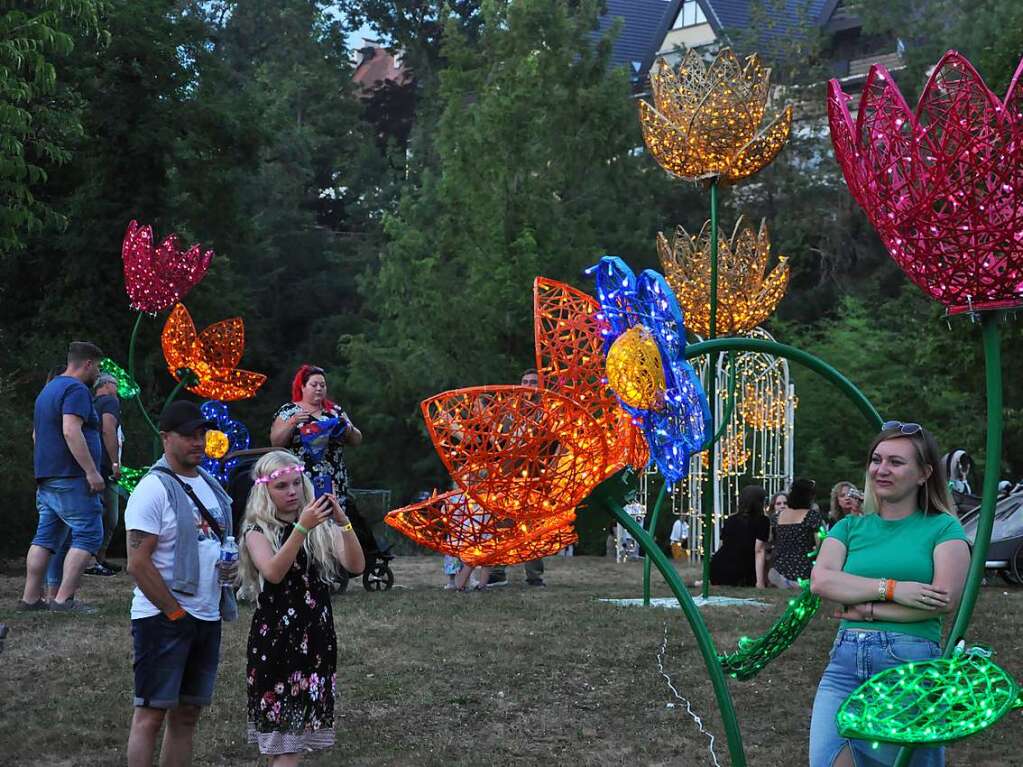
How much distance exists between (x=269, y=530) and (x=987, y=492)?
255cm

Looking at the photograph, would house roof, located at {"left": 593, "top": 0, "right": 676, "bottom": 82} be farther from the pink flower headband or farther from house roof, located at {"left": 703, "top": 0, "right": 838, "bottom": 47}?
the pink flower headband

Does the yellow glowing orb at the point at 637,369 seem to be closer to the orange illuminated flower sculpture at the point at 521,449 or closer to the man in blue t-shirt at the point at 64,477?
the orange illuminated flower sculpture at the point at 521,449

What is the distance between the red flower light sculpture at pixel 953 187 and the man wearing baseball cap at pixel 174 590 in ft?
8.51

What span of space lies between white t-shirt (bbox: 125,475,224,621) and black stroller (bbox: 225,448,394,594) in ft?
9.57

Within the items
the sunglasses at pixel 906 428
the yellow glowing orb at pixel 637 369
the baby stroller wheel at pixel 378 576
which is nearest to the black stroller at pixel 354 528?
the baby stroller wheel at pixel 378 576

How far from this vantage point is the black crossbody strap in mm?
4957

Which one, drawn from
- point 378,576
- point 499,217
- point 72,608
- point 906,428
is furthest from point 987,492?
point 499,217

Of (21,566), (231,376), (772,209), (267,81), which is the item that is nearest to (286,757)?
(231,376)

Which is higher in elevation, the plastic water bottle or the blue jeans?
the plastic water bottle

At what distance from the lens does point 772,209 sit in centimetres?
3191

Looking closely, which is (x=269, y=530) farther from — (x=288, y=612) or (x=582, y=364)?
(x=582, y=364)

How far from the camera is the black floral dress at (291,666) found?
489 cm

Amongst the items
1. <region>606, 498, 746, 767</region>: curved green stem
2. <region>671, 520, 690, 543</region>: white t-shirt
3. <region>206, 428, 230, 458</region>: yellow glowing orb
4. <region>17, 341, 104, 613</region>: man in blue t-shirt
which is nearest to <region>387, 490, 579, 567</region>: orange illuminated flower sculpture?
<region>606, 498, 746, 767</region>: curved green stem

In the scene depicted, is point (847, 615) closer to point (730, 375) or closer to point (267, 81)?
point (730, 375)
